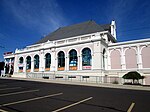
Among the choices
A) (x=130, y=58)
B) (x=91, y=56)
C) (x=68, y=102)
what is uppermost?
(x=91, y=56)

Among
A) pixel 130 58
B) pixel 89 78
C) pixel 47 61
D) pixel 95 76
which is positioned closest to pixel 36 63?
pixel 47 61

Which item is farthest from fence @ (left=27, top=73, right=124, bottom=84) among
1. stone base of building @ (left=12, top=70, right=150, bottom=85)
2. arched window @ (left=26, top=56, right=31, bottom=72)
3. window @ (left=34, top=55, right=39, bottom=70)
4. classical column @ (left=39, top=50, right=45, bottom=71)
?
arched window @ (left=26, top=56, right=31, bottom=72)

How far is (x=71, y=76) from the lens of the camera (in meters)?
30.8

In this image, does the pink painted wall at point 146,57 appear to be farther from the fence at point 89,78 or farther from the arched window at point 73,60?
the arched window at point 73,60

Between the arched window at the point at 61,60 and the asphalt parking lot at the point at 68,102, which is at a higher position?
the arched window at the point at 61,60

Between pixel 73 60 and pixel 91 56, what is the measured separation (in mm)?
4796

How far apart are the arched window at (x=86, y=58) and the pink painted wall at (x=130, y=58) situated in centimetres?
838

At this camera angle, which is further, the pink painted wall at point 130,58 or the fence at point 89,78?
the pink painted wall at point 130,58

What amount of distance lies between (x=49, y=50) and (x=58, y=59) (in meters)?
3.88

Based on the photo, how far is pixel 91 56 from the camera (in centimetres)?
3019

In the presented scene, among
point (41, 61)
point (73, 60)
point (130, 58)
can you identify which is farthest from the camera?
point (41, 61)

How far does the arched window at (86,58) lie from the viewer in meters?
30.0

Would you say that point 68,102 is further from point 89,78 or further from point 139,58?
point 139,58

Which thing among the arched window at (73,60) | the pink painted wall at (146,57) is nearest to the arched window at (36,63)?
the arched window at (73,60)
